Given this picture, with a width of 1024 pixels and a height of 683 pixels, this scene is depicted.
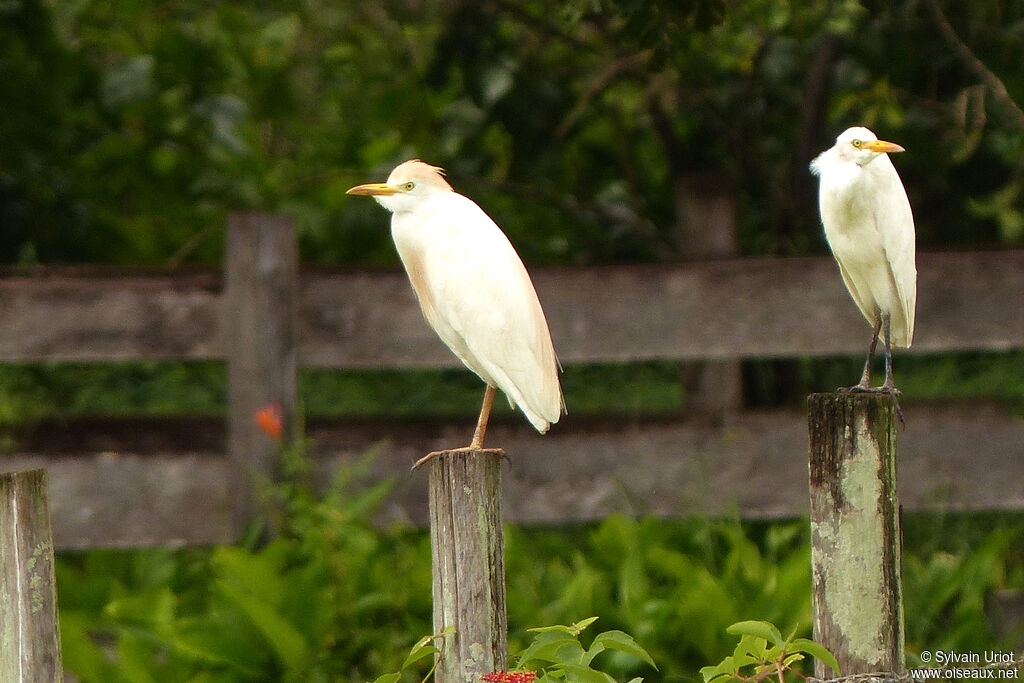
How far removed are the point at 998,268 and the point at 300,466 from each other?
2150 millimetres

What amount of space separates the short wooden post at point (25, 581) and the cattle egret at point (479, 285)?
2.34ft

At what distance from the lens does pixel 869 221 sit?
2654 millimetres

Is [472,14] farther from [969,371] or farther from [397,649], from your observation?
[969,371]

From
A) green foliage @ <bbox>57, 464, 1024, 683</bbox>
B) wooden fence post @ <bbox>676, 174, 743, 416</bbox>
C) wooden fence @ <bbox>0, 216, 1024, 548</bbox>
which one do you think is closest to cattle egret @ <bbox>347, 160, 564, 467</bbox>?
green foliage @ <bbox>57, 464, 1024, 683</bbox>

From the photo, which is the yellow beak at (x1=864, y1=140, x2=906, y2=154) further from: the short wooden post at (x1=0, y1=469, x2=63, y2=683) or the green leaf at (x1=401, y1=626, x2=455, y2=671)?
the short wooden post at (x1=0, y1=469, x2=63, y2=683)

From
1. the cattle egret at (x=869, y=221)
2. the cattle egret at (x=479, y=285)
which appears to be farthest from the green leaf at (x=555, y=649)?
the cattle egret at (x=869, y=221)

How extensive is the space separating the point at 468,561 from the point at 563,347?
1.84m

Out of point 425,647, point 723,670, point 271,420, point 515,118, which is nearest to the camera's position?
point 723,670

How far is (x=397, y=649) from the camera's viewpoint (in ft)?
10.8

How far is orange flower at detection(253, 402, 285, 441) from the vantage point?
343cm

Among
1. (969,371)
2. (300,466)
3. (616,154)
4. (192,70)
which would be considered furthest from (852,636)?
(969,371)

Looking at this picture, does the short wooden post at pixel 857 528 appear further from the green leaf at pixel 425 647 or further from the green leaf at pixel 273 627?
the green leaf at pixel 273 627

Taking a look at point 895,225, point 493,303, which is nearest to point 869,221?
point 895,225

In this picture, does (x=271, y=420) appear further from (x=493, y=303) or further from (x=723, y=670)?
(x=723, y=670)
